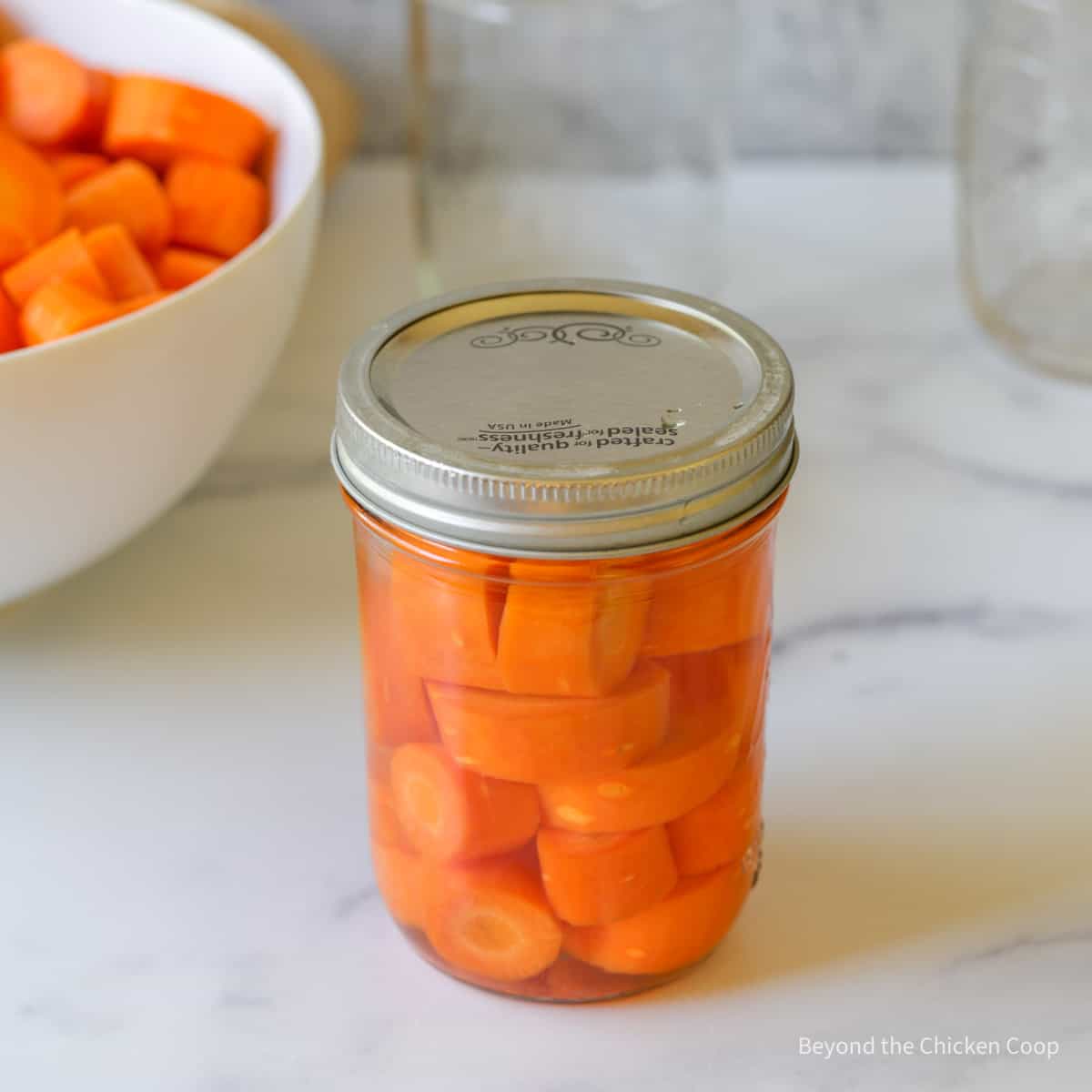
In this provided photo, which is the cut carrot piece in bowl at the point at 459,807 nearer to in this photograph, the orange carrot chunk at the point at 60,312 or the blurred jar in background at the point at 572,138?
the orange carrot chunk at the point at 60,312

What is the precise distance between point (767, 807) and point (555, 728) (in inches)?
7.9

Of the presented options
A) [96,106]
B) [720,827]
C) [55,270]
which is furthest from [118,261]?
[720,827]

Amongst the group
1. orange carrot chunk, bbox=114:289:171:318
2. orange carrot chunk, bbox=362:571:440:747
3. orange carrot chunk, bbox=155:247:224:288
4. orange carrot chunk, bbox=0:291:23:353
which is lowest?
orange carrot chunk, bbox=362:571:440:747

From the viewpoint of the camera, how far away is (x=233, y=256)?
0.83m

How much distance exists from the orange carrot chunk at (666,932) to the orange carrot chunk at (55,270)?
393 millimetres

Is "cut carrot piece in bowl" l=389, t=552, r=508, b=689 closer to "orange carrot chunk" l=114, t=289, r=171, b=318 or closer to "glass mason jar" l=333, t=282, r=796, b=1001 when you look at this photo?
"glass mason jar" l=333, t=282, r=796, b=1001

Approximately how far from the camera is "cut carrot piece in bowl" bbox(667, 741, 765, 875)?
55 cm

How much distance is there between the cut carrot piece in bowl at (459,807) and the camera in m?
0.53

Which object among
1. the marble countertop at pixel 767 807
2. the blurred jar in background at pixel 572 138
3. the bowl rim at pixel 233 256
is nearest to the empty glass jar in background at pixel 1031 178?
the marble countertop at pixel 767 807

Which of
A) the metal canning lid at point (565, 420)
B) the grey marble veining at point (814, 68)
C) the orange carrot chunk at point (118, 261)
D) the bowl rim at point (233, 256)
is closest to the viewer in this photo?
the metal canning lid at point (565, 420)

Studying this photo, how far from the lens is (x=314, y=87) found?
1.12m

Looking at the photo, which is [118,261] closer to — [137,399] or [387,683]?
[137,399]

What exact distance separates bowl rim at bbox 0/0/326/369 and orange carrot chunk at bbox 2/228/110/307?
0.11ft

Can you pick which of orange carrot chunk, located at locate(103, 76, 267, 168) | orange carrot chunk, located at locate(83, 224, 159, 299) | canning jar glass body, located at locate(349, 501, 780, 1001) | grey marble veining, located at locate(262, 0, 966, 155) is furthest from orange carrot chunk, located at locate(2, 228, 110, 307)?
grey marble veining, located at locate(262, 0, 966, 155)
